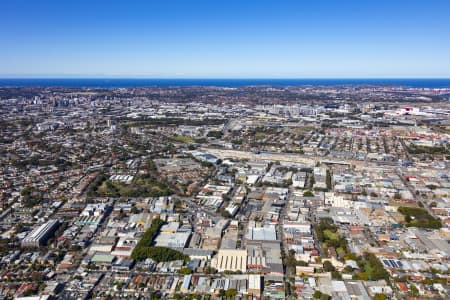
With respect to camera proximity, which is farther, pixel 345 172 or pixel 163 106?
pixel 163 106

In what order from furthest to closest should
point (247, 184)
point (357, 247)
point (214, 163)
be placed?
point (214, 163), point (247, 184), point (357, 247)

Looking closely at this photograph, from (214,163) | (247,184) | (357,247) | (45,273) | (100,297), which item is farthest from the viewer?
(214,163)

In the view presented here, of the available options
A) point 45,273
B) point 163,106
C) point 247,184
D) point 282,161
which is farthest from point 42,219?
point 163,106

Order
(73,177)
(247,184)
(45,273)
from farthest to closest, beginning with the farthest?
(73,177), (247,184), (45,273)

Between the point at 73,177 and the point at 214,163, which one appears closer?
the point at 73,177

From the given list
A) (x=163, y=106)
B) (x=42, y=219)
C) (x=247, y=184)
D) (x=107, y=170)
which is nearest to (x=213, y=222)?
(x=247, y=184)

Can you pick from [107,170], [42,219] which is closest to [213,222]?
[42,219]

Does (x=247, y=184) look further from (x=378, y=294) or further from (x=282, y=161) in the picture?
(x=378, y=294)

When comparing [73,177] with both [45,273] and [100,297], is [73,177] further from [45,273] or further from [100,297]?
[100,297]

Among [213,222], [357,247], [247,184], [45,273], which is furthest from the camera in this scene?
[247,184]
